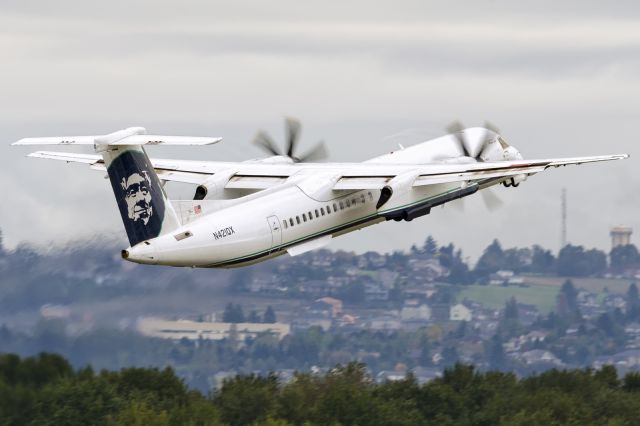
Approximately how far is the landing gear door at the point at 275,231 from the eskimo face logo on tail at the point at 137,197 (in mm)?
5322

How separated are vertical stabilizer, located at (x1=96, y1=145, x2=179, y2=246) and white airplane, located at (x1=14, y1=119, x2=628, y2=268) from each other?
0.11 ft

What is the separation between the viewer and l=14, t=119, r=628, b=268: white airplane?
59656mm

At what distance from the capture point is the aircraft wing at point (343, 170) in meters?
67.3

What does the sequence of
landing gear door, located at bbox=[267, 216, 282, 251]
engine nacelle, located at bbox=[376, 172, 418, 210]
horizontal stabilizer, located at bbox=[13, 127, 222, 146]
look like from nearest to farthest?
horizontal stabilizer, located at bbox=[13, 127, 222, 146], landing gear door, located at bbox=[267, 216, 282, 251], engine nacelle, located at bbox=[376, 172, 418, 210]

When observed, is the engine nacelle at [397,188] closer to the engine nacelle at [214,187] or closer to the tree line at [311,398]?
the engine nacelle at [214,187]

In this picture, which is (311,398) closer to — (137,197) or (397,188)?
(397,188)

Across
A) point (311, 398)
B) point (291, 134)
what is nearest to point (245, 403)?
point (311, 398)

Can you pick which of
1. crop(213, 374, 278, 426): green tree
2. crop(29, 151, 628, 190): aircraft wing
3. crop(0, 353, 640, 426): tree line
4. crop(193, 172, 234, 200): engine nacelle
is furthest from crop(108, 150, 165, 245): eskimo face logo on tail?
crop(213, 374, 278, 426): green tree

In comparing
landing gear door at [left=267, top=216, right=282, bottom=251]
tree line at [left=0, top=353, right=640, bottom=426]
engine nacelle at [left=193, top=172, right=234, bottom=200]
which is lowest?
tree line at [left=0, top=353, right=640, bottom=426]

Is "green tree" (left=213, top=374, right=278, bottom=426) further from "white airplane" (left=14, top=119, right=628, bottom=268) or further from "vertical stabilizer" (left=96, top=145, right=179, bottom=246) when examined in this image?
"vertical stabilizer" (left=96, top=145, right=179, bottom=246)

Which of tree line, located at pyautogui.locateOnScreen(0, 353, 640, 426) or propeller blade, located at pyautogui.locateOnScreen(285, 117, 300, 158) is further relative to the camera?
tree line, located at pyautogui.locateOnScreen(0, 353, 640, 426)

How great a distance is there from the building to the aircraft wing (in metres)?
30.9

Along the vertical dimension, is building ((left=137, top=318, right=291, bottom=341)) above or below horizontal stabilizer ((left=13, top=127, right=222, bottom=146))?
below

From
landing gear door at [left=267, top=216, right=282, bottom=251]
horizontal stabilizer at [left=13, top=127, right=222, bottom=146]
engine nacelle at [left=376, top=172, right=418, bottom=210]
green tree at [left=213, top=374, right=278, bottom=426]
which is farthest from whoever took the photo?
green tree at [left=213, top=374, right=278, bottom=426]
